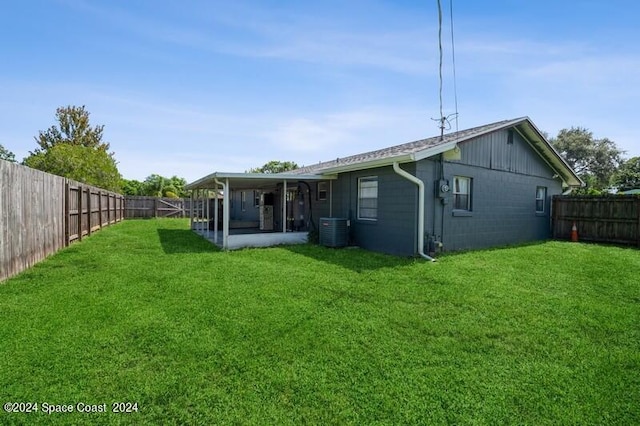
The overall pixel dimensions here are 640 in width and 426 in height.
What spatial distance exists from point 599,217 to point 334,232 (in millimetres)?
9204

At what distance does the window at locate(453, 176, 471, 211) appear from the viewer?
9.16 meters

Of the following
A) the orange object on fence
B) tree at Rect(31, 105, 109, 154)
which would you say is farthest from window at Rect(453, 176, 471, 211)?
tree at Rect(31, 105, 109, 154)

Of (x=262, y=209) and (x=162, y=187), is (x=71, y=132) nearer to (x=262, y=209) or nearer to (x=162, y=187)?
(x=162, y=187)

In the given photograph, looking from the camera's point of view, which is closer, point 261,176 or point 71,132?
point 261,176

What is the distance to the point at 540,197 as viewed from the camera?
40.4 ft

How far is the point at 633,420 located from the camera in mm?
2295

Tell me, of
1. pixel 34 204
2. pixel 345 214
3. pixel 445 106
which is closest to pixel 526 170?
pixel 445 106

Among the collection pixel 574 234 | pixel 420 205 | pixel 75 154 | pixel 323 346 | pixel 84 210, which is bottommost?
pixel 323 346

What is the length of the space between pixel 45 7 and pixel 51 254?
541 cm

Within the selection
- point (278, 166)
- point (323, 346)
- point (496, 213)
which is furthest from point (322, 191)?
point (278, 166)

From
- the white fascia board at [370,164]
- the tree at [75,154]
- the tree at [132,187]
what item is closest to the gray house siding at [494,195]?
the white fascia board at [370,164]

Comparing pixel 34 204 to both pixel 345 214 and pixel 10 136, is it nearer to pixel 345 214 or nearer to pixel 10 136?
pixel 345 214

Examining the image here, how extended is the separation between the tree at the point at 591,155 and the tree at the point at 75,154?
137ft

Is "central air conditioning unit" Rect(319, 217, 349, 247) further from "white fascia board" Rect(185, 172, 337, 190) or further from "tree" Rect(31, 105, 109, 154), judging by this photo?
"tree" Rect(31, 105, 109, 154)
